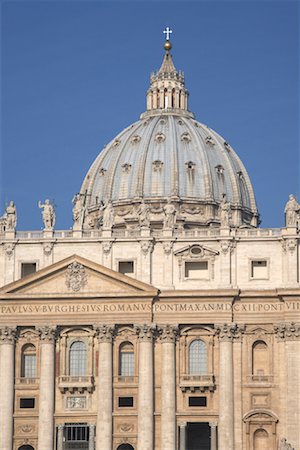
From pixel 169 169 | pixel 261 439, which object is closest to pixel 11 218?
pixel 261 439

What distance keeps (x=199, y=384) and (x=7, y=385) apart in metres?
13.5

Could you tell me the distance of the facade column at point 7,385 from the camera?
9738cm

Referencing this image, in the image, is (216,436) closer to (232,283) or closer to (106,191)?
A: (232,283)

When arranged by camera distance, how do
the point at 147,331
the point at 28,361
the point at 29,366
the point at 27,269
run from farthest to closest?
the point at 27,269
the point at 28,361
the point at 29,366
the point at 147,331

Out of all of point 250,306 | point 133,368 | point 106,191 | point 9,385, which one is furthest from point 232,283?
point 106,191

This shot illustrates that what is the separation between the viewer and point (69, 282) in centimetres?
9938

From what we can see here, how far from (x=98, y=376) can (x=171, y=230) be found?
11.6 metres

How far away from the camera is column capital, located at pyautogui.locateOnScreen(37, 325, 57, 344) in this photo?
9869cm

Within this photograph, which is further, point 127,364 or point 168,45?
point 168,45

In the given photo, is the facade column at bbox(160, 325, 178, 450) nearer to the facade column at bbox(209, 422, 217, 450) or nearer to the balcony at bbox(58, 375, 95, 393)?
the facade column at bbox(209, 422, 217, 450)

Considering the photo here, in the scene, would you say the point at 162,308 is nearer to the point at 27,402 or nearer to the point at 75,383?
the point at 75,383

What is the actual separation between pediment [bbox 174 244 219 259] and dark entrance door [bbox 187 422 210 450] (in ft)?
39.5

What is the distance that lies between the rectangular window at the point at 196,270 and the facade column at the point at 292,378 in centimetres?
665

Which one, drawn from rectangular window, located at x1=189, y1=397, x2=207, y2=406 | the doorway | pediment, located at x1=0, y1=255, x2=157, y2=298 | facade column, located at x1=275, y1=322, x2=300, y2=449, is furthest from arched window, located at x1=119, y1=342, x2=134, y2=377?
facade column, located at x1=275, y1=322, x2=300, y2=449
